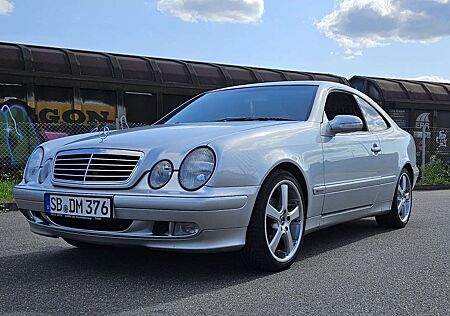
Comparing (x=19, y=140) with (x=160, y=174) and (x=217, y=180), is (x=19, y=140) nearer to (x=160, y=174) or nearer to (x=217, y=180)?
(x=160, y=174)

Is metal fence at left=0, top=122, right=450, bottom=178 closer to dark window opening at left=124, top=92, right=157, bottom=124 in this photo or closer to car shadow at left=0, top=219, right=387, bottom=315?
dark window opening at left=124, top=92, right=157, bottom=124

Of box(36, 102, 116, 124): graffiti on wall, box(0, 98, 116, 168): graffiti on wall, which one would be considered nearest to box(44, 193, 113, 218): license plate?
box(0, 98, 116, 168): graffiti on wall

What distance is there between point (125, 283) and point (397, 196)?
325 cm

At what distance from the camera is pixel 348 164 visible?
4559mm

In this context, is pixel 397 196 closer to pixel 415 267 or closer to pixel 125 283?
pixel 415 267

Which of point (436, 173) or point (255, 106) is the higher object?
point (255, 106)

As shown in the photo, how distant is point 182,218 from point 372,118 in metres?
2.86

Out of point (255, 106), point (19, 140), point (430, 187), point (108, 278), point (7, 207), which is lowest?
point (430, 187)

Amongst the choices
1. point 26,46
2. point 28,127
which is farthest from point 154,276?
point 26,46

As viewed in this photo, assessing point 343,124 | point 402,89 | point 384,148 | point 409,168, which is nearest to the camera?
point 343,124

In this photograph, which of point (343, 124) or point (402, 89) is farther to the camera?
point (402, 89)

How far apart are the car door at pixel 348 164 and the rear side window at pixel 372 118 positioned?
97 mm

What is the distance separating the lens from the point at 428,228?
583 cm

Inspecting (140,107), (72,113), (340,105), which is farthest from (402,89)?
(340,105)
